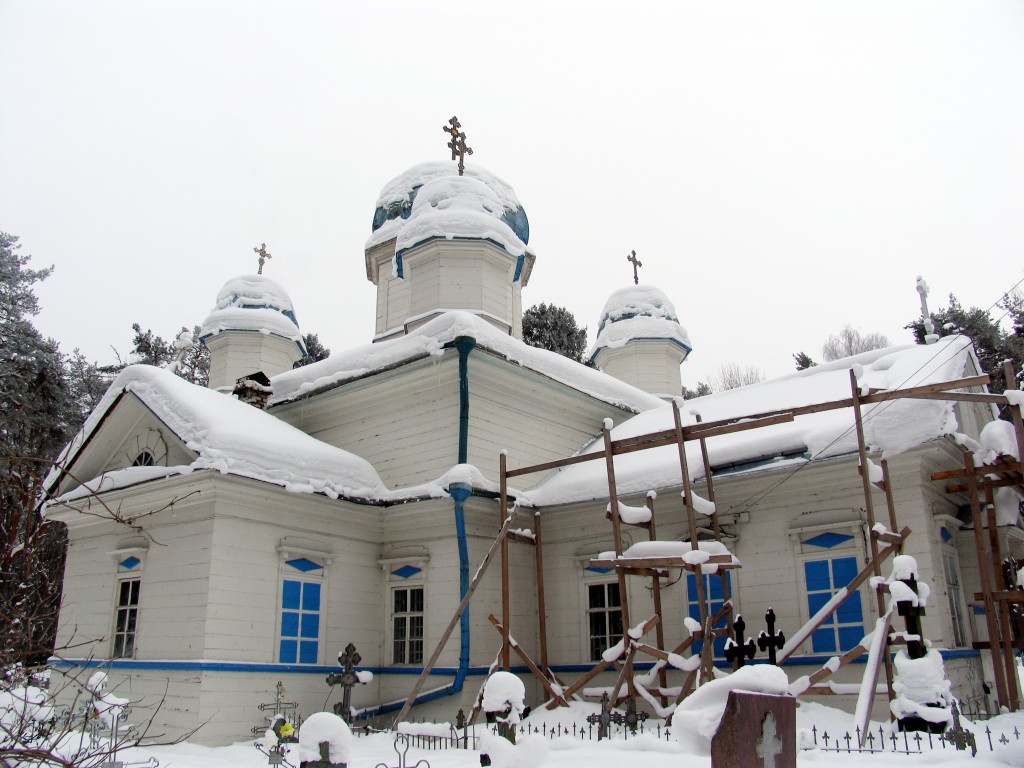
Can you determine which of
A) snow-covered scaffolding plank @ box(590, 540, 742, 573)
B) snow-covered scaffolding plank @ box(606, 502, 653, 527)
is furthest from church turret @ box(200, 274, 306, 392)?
snow-covered scaffolding plank @ box(590, 540, 742, 573)

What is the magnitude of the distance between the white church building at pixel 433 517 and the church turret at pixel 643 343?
5.26m

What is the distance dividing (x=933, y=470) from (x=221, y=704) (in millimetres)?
9796

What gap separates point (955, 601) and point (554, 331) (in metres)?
26.2

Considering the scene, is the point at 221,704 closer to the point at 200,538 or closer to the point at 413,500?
the point at 200,538

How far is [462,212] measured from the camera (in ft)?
54.1

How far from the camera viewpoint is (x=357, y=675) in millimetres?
11938

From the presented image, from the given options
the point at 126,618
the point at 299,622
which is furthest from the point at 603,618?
the point at 126,618

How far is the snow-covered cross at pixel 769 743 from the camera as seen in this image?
428 cm

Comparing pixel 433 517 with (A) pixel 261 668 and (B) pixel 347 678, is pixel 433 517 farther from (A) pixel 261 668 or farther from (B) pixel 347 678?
(A) pixel 261 668

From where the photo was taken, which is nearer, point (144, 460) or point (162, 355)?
point (144, 460)

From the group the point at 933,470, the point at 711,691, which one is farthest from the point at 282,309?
the point at 711,691

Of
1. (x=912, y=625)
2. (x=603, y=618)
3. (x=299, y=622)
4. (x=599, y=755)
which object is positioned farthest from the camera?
(x=603, y=618)

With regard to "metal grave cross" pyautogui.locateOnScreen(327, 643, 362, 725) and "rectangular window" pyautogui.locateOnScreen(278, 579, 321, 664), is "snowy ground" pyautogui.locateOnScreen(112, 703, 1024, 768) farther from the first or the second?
"rectangular window" pyautogui.locateOnScreen(278, 579, 321, 664)

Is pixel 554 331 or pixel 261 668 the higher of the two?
pixel 554 331
